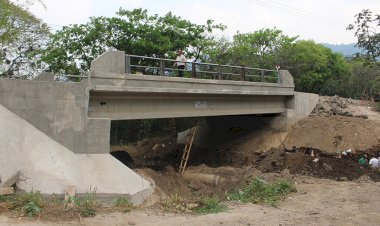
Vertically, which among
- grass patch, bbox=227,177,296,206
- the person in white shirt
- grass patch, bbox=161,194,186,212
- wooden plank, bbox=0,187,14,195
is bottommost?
grass patch, bbox=227,177,296,206

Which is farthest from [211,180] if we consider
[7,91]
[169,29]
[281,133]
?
[169,29]

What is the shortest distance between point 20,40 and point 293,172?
71.1 feet

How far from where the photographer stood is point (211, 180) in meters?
20.7

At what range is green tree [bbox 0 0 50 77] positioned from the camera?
28062 mm

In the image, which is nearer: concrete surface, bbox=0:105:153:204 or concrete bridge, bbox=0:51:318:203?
concrete surface, bbox=0:105:153:204

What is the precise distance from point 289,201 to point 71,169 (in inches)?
267

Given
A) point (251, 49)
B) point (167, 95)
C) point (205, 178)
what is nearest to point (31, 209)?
point (167, 95)

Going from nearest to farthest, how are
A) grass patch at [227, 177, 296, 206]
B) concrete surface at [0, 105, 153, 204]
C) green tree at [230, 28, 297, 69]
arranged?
concrete surface at [0, 105, 153, 204]
grass patch at [227, 177, 296, 206]
green tree at [230, 28, 297, 69]

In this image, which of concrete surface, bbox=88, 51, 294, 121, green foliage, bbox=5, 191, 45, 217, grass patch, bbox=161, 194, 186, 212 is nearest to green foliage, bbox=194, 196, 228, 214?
grass patch, bbox=161, 194, 186, 212

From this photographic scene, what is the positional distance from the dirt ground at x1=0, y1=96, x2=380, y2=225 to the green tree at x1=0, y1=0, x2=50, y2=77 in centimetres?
923

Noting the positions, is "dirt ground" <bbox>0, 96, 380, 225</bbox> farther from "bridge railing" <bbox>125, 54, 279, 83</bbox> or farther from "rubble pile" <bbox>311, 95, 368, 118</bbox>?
"bridge railing" <bbox>125, 54, 279, 83</bbox>

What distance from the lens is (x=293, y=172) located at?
2052 cm

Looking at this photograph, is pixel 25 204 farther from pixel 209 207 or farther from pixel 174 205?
pixel 209 207

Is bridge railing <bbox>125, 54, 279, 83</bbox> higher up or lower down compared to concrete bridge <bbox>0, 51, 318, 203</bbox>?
higher up
